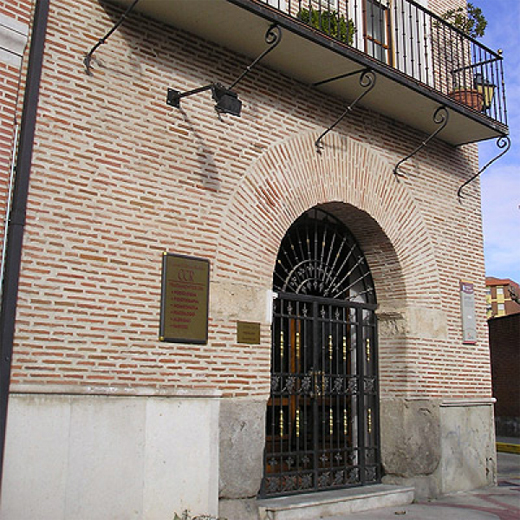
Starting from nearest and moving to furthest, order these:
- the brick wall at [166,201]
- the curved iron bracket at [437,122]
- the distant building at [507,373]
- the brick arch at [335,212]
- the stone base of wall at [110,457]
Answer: the stone base of wall at [110,457] < the brick wall at [166,201] < the brick arch at [335,212] < the curved iron bracket at [437,122] < the distant building at [507,373]

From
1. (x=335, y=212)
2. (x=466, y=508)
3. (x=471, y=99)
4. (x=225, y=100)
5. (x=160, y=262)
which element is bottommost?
(x=466, y=508)

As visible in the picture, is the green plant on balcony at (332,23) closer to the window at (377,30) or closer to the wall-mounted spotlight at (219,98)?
the window at (377,30)

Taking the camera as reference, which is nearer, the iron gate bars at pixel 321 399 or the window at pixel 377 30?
the iron gate bars at pixel 321 399

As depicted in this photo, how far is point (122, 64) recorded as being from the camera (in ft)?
20.0

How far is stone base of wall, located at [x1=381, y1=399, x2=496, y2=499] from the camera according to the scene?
8.05 m

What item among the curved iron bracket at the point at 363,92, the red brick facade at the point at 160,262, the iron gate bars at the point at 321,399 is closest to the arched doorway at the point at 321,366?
the iron gate bars at the point at 321,399

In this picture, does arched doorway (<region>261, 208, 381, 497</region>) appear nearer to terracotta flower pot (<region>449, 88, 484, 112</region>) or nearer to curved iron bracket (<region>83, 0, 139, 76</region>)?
terracotta flower pot (<region>449, 88, 484, 112</region>)

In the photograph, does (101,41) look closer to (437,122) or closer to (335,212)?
(335,212)

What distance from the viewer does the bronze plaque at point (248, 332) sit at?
652 centimetres

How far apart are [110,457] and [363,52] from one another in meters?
5.32

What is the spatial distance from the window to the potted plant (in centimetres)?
97

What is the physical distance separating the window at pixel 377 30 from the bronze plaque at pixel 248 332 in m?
4.70

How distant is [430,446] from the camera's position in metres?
8.16

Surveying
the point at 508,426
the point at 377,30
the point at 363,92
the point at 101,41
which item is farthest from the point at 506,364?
the point at 101,41
